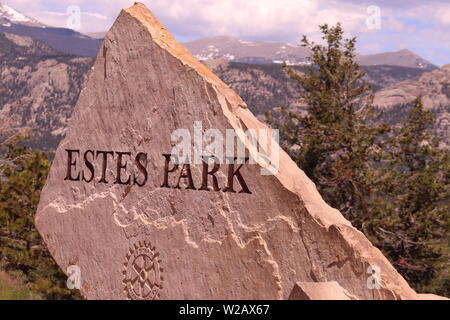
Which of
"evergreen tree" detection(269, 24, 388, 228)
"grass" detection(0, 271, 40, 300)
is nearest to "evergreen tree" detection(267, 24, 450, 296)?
"evergreen tree" detection(269, 24, 388, 228)

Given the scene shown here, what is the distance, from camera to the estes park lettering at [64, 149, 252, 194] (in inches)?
317

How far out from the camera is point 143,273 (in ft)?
28.6

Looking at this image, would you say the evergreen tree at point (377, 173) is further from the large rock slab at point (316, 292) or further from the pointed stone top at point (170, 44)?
the large rock slab at point (316, 292)

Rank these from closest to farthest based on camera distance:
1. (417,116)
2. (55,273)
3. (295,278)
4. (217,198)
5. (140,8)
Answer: (295,278) → (217,198) → (140,8) → (55,273) → (417,116)

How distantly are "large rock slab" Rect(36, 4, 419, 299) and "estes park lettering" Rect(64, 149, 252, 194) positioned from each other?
0.07ft

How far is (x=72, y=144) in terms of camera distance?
9.84 meters

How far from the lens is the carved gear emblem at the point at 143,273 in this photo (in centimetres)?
860

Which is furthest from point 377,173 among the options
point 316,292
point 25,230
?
point 316,292

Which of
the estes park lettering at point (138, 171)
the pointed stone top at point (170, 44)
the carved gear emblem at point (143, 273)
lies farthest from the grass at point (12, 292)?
the pointed stone top at point (170, 44)

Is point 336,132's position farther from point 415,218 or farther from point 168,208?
point 168,208

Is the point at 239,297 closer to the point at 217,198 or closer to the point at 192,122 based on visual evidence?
the point at 217,198

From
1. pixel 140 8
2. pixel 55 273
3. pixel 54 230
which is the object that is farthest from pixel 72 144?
pixel 55 273

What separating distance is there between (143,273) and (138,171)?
5.04 feet
